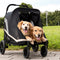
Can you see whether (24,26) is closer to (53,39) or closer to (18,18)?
(18,18)

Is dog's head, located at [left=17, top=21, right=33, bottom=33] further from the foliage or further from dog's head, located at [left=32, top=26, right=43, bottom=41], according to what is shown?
the foliage

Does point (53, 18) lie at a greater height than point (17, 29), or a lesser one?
lesser

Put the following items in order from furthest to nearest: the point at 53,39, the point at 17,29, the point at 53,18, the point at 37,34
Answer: the point at 53,18
the point at 53,39
the point at 17,29
the point at 37,34

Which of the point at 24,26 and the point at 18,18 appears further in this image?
the point at 18,18

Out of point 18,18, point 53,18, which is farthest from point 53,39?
point 53,18

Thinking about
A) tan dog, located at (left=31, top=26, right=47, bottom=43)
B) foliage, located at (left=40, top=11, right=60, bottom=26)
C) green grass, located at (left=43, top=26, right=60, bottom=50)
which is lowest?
foliage, located at (left=40, top=11, right=60, bottom=26)

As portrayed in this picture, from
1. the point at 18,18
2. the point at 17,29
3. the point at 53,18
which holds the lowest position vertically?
the point at 53,18

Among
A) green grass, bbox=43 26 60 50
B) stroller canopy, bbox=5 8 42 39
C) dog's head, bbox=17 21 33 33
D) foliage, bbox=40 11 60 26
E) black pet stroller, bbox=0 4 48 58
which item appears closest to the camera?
black pet stroller, bbox=0 4 48 58

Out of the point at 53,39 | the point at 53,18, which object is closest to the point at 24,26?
the point at 53,39

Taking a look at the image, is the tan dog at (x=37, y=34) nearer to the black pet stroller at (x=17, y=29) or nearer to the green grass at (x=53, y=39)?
the black pet stroller at (x=17, y=29)

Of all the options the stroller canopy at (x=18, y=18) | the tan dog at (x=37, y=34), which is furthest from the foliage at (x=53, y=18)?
the tan dog at (x=37, y=34)

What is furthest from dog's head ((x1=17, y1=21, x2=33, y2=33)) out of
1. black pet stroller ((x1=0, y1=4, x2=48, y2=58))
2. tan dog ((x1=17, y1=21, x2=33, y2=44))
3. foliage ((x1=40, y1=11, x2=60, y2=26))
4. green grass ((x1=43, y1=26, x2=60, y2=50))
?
foliage ((x1=40, y1=11, x2=60, y2=26))

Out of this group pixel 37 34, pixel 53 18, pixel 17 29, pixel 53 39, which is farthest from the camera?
pixel 53 18

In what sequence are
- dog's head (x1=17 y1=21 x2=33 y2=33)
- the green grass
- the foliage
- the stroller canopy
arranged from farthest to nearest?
the foliage → the green grass → the stroller canopy → dog's head (x1=17 y1=21 x2=33 y2=33)
